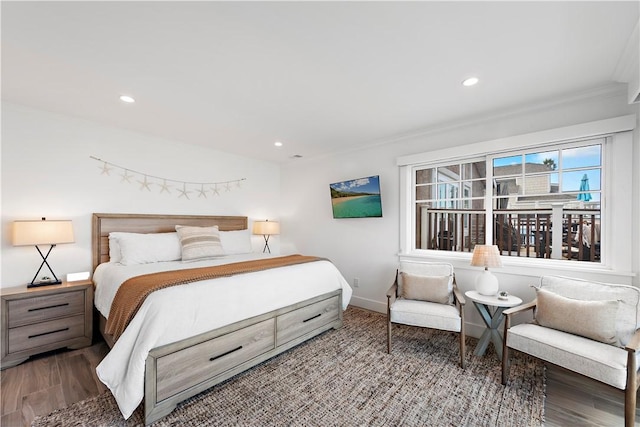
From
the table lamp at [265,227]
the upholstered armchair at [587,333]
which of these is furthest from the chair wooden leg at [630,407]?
the table lamp at [265,227]

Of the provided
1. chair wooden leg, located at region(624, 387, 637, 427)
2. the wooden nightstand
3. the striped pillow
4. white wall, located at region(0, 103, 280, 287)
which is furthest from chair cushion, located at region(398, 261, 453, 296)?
the wooden nightstand

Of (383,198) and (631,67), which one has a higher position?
(631,67)

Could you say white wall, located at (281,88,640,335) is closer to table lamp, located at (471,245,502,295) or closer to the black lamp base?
table lamp, located at (471,245,502,295)

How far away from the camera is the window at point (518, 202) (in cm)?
268

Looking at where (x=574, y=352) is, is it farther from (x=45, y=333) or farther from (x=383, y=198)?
(x=45, y=333)

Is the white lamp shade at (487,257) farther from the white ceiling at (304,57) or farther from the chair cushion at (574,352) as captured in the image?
the white ceiling at (304,57)

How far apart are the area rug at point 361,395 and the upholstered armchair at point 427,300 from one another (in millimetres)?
274

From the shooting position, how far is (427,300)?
294 cm

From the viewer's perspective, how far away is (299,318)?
2.85m

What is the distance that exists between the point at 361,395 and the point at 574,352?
4.92 feet

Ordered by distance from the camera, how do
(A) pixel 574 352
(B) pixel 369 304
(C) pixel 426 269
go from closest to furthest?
(A) pixel 574 352 → (C) pixel 426 269 → (B) pixel 369 304

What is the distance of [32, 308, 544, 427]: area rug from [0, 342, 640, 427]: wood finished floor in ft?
0.34

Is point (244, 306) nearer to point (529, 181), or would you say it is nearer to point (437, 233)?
point (437, 233)

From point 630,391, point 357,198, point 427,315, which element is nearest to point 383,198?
point 357,198
